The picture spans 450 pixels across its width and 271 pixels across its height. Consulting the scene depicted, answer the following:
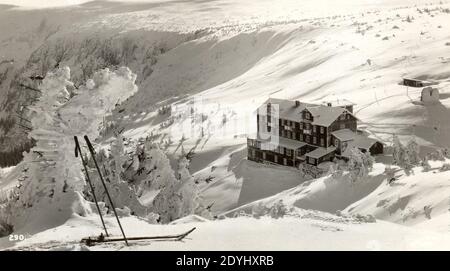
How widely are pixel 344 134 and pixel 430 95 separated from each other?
5.67 metres

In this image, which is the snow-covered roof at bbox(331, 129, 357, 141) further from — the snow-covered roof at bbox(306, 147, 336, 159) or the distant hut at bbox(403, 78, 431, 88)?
the distant hut at bbox(403, 78, 431, 88)

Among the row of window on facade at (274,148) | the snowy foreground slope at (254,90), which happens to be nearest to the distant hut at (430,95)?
the snowy foreground slope at (254,90)

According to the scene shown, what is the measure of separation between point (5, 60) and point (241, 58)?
24624 mm

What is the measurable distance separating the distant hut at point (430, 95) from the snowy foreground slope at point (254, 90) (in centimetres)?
40

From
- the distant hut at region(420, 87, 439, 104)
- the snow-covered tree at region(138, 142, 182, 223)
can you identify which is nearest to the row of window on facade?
the distant hut at region(420, 87, 439, 104)

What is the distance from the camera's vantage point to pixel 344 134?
3409 cm

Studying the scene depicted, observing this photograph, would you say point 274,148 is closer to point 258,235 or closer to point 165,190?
point 165,190

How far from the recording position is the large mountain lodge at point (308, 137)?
1331 inches

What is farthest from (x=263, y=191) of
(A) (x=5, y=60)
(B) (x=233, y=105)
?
(A) (x=5, y=60)

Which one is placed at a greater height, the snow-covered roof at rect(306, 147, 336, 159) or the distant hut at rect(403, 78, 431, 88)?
the distant hut at rect(403, 78, 431, 88)

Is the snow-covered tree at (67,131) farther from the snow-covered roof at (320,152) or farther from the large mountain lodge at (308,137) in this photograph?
the large mountain lodge at (308,137)

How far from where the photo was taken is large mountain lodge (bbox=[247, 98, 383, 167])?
3381 centimetres

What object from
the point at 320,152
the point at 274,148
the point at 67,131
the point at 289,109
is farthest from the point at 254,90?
the point at 67,131
